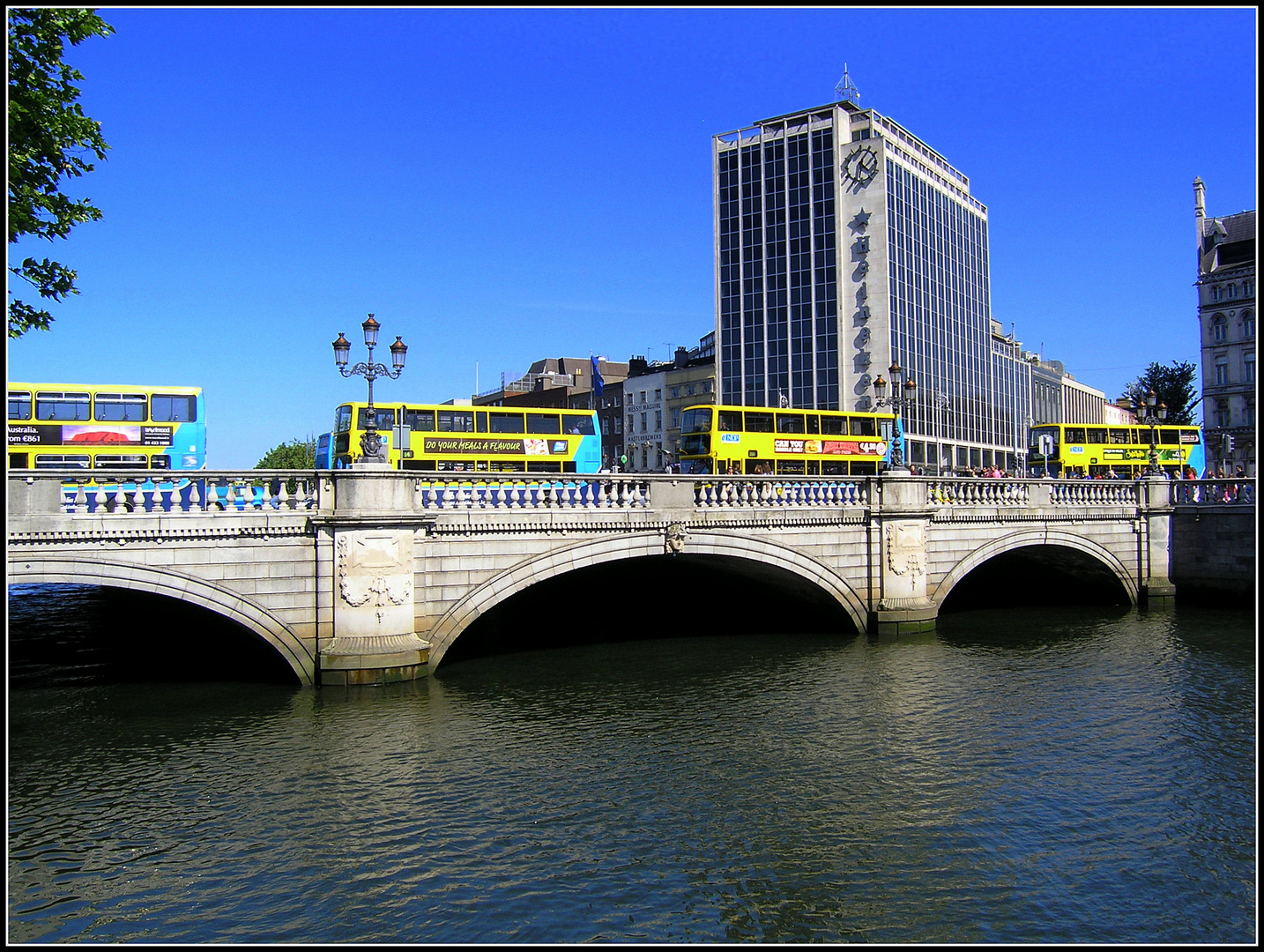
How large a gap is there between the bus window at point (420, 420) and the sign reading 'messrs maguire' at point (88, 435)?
24.6 ft

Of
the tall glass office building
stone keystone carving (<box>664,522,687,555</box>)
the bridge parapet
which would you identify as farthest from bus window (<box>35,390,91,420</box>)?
the tall glass office building

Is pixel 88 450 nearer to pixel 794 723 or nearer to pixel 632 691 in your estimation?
pixel 632 691

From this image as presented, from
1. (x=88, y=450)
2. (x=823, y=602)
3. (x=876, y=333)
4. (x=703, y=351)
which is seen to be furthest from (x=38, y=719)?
(x=703, y=351)

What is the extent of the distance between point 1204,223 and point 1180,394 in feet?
50.7

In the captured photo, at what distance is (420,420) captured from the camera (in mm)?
30219

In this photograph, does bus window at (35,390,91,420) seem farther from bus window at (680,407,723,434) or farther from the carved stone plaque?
bus window at (680,407,723,434)

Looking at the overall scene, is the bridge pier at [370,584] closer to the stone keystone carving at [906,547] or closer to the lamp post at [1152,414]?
the stone keystone carving at [906,547]

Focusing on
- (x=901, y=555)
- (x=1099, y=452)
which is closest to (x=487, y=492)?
(x=901, y=555)

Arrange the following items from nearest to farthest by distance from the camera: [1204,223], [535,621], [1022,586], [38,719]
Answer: [38,719] → [535,621] → [1022,586] → [1204,223]

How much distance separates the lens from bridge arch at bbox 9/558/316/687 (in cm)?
1491

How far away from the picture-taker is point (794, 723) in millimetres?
16094

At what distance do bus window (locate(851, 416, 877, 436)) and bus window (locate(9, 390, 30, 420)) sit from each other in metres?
28.5

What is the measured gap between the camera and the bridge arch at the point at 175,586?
1491 cm

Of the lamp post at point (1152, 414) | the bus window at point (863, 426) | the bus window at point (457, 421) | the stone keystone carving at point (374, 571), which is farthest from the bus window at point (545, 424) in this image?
the lamp post at point (1152, 414)
